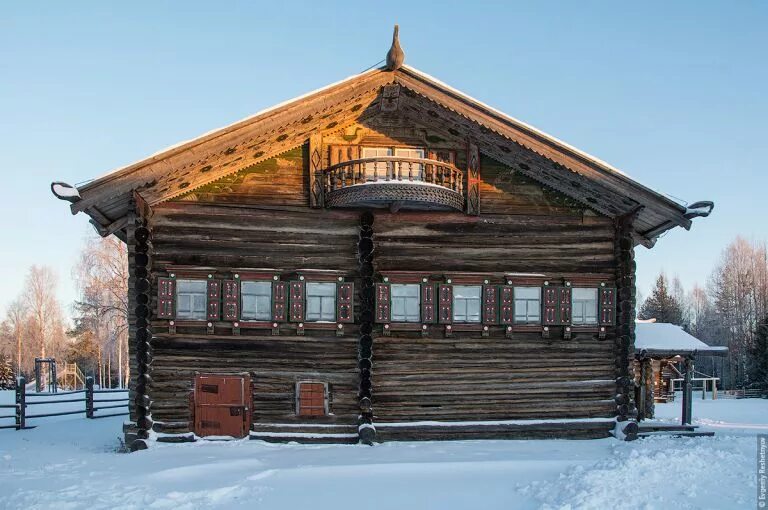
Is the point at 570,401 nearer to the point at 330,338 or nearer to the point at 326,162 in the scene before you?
the point at 330,338

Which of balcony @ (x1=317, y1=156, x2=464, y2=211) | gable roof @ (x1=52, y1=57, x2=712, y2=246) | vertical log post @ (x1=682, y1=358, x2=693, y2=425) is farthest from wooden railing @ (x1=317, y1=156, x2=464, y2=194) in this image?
vertical log post @ (x1=682, y1=358, x2=693, y2=425)

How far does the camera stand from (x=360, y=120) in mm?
14805

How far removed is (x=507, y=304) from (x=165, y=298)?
866cm

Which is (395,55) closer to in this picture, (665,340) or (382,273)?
(382,273)

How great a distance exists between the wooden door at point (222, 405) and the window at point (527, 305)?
7210 millimetres

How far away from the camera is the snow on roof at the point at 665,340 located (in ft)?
74.6

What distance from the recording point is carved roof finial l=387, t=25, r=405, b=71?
45.2ft

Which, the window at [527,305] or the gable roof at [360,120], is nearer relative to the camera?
the gable roof at [360,120]

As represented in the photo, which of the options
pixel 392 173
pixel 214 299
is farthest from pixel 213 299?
pixel 392 173

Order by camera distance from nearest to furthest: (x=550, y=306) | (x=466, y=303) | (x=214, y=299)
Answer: (x=214, y=299) → (x=466, y=303) → (x=550, y=306)

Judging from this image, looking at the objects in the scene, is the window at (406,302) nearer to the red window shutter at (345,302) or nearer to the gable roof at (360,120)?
the red window shutter at (345,302)

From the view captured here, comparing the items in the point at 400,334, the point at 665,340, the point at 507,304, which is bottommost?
the point at 665,340

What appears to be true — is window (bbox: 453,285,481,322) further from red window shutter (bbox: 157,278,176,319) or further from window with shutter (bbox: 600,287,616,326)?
red window shutter (bbox: 157,278,176,319)

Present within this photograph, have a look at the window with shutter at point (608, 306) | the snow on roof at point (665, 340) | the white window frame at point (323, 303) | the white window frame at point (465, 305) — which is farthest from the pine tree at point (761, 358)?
the white window frame at point (323, 303)
